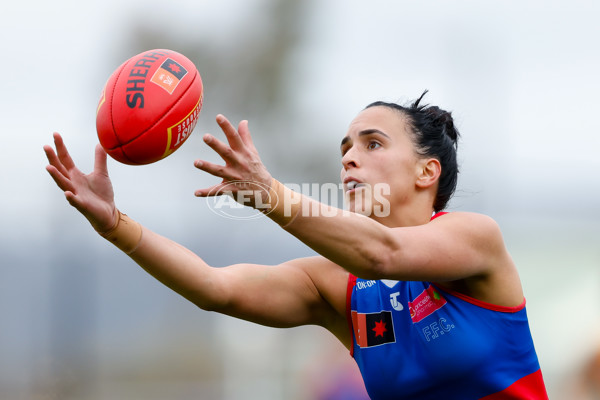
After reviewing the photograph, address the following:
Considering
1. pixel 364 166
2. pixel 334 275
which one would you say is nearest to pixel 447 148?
pixel 364 166

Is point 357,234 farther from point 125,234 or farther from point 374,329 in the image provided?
point 125,234

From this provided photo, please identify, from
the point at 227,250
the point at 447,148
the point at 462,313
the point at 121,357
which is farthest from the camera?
the point at 227,250

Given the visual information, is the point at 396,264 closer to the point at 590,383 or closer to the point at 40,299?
the point at 40,299

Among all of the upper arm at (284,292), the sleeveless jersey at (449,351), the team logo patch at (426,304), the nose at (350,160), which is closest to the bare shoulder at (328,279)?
the upper arm at (284,292)

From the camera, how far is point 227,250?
7461mm

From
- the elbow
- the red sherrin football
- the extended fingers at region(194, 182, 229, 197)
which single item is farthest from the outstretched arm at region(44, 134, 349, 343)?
the elbow

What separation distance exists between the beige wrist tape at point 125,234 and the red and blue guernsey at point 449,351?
1.11 m

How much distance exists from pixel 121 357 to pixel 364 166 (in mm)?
4639

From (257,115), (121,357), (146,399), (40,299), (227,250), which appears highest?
(257,115)

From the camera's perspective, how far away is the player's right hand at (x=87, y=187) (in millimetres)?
2605

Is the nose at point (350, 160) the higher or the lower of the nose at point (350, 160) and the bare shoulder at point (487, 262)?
the higher

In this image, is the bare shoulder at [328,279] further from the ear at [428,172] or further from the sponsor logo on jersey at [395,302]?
the ear at [428,172]

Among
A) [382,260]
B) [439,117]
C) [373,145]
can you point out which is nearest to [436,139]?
[439,117]

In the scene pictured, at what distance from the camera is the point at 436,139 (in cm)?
330
